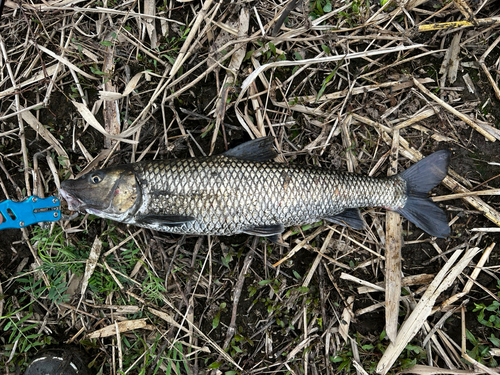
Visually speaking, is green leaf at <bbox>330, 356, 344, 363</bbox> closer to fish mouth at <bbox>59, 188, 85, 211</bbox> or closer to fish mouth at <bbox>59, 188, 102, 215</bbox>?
fish mouth at <bbox>59, 188, 102, 215</bbox>

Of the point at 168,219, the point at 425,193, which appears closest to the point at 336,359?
the point at 425,193

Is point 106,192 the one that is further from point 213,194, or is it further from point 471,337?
point 471,337

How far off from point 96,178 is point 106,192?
179mm

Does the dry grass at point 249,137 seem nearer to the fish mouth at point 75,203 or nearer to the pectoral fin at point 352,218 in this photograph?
the pectoral fin at point 352,218

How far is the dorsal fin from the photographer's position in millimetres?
3418

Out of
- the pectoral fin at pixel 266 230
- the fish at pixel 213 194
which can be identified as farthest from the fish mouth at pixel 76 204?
the pectoral fin at pixel 266 230

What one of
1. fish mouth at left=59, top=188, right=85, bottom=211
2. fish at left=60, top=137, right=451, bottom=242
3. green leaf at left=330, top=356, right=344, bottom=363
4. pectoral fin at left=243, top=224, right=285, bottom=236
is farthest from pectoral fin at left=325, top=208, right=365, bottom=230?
fish mouth at left=59, top=188, right=85, bottom=211

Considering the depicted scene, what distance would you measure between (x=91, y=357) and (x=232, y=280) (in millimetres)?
1850

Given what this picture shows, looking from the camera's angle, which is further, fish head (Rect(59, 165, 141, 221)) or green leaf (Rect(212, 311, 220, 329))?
green leaf (Rect(212, 311, 220, 329))

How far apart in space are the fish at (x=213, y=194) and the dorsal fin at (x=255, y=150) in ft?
0.17

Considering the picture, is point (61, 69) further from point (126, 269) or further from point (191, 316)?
point (191, 316)

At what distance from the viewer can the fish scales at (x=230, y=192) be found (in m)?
3.17

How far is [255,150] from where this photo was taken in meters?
3.45

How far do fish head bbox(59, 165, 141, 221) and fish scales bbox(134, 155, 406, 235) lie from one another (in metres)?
0.11
